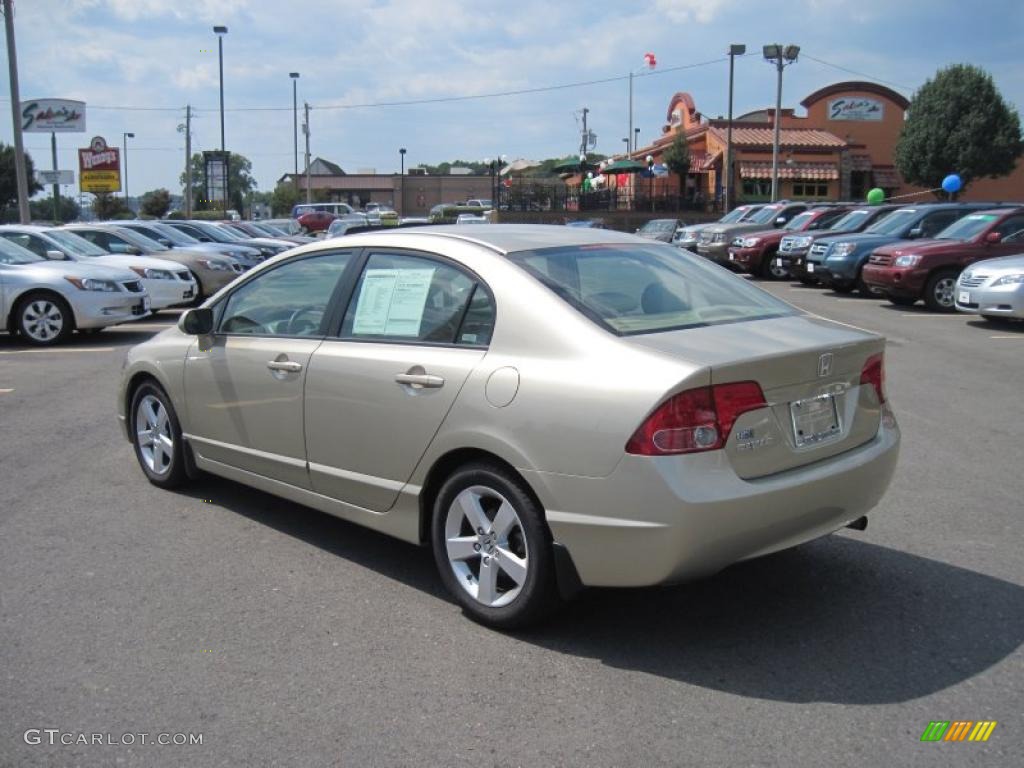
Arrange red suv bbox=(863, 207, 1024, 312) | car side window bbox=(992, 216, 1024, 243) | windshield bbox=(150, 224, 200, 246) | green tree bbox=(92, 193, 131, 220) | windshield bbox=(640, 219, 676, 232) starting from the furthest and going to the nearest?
1. green tree bbox=(92, 193, 131, 220)
2. windshield bbox=(640, 219, 676, 232)
3. windshield bbox=(150, 224, 200, 246)
4. car side window bbox=(992, 216, 1024, 243)
5. red suv bbox=(863, 207, 1024, 312)

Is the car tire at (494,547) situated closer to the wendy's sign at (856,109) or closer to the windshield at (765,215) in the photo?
the windshield at (765,215)

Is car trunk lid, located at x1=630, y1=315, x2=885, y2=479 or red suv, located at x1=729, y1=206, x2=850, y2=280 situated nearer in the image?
car trunk lid, located at x1=630, y1=315, x2=885, y2=479

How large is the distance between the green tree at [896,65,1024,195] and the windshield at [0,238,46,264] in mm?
43259

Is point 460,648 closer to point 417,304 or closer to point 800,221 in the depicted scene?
point 417,304

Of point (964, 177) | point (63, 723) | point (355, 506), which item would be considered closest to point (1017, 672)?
point (355, 506)

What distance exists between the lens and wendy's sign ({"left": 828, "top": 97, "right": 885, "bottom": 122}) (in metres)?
49.0

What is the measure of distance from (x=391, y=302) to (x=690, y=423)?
1.73m

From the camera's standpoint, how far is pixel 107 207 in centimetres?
6097

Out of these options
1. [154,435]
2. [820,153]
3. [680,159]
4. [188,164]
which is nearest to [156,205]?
[188,164]

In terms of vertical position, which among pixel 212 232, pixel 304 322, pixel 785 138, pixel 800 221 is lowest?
pixel 304 322

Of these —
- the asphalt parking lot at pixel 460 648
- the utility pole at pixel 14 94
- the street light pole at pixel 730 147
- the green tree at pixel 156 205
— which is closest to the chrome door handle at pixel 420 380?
the asphalt parking lot at pixel 460 648

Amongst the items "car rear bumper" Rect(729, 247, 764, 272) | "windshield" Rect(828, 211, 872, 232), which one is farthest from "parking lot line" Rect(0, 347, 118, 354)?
"car rear bumper" Rect(729, 247, 764, 272)

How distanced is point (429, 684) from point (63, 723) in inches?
49.8

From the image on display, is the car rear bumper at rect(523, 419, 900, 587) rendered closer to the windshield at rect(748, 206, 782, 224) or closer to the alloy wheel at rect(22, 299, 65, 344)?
the alloy wheel at rect(22, 299, 65, 344)
